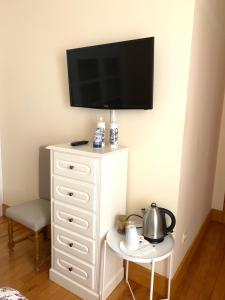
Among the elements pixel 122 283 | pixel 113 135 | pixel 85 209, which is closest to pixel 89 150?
pixel 113 135

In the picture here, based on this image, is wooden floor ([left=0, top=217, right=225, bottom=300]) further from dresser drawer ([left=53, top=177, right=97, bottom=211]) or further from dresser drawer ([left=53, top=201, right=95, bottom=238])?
dresser drawer ([left=53, top=177, right=97, bottom=211])

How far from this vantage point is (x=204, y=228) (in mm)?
2627

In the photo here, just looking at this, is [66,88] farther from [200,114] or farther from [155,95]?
[200,114]

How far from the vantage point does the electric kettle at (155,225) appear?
1506 millimetres

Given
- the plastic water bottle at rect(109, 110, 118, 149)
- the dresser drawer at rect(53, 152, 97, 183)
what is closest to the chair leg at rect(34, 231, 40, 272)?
the dresser drawer at rect(53, 152, 97, 183)

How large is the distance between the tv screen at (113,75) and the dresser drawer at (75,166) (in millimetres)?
450

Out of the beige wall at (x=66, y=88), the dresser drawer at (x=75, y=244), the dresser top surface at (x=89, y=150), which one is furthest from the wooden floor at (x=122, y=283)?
the dresser top surface at (x=89, y=150)

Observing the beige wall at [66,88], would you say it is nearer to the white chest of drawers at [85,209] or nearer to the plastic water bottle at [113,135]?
the plastic water bottle at [113,135]

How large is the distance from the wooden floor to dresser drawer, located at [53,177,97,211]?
697mm

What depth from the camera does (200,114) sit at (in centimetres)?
193

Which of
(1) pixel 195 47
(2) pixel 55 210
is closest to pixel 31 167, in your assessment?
(2) pixel 55 210

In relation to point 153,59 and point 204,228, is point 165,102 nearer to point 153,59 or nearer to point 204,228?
point 153,59

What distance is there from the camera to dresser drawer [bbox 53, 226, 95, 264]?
5.39 ft

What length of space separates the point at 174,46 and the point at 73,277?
1729mm
